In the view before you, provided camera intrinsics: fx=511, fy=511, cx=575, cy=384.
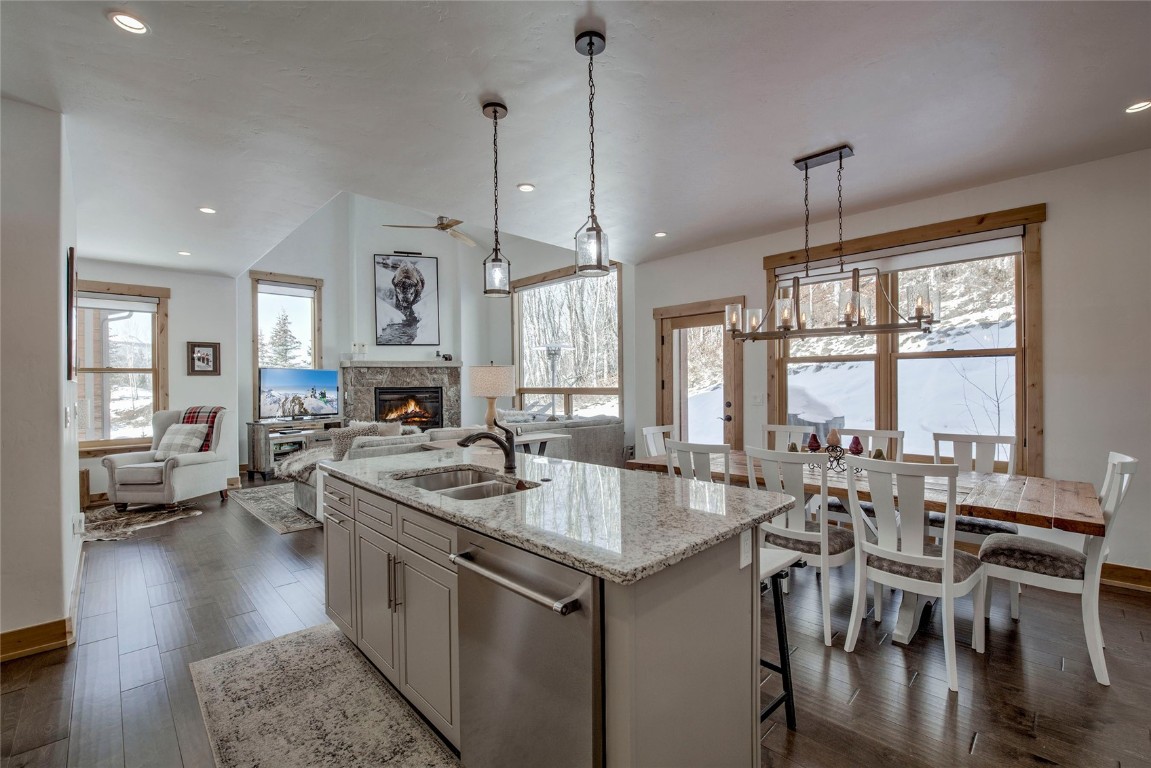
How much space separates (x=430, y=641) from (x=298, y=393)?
21.7 feet

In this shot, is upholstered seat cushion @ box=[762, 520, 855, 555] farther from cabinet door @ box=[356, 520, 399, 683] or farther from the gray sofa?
the gray sofa

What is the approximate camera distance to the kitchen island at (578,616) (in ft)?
3.90

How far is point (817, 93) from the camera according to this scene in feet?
8.14

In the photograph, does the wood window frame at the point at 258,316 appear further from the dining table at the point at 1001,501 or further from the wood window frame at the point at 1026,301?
the wood window frame at the point at 1026,301

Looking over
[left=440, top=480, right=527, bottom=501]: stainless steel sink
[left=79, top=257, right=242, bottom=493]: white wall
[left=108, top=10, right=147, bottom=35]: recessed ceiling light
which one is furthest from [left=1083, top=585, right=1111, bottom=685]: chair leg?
[left=79, top=257, right=242, bottom=493]: white wall

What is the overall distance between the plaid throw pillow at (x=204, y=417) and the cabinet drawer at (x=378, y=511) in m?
4.42

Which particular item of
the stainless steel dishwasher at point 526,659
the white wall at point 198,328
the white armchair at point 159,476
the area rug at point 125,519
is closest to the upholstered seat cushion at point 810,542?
the stainless steel dishwasher at point 526,659

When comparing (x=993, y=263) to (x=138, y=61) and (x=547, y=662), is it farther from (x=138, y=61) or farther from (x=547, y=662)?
(x=138, y=61)

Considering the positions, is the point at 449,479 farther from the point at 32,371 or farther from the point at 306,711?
the point at 32,371

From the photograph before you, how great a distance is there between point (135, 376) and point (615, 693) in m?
7.22

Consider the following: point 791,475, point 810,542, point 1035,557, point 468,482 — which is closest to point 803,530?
point 810,542

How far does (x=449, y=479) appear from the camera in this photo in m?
2.49

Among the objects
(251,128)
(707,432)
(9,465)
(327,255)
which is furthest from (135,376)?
(707,432)

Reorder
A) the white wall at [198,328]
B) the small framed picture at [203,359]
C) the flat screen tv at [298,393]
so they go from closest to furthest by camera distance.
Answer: the white wall at [198,328] → the small framed picture at [203,359] → the flat screen tv at [298,393]
